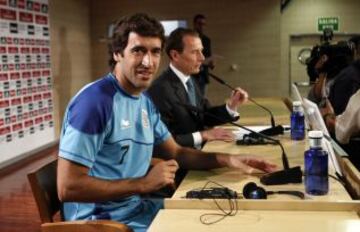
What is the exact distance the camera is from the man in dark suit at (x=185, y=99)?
2.45m

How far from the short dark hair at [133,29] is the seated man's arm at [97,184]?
0.49 m

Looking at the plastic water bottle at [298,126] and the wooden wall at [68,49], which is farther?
the wooden wall at [68,49]

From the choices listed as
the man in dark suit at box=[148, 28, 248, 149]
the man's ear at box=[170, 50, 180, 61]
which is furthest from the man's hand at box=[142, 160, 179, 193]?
the man's ear at box=[170, 50, 180, 61]

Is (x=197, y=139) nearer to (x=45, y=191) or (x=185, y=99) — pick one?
(x=185, y=99)

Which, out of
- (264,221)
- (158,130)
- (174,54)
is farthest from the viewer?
(174,54)

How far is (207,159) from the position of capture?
1.89 m

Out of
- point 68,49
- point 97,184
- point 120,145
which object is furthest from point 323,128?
point 68,49

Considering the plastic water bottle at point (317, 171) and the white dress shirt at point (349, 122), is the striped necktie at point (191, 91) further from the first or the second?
the plastic water bottle at point (317, 171)

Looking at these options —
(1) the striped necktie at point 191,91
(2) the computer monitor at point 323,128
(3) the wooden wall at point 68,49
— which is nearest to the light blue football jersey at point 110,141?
(2) the computer monitor at point 323,128

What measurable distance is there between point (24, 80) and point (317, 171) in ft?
13.6

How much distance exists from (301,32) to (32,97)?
4836mm

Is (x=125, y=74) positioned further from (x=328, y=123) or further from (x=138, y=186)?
(x=328, y=123)

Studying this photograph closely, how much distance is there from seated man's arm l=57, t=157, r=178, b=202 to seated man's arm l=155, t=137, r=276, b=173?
404 millimetres

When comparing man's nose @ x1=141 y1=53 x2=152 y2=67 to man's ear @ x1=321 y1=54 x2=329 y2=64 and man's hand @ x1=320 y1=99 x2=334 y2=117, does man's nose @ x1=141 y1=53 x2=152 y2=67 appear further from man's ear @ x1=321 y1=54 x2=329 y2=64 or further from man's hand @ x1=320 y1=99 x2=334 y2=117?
man's ear @ x1=321 y1=54 x2=329 y2=64
